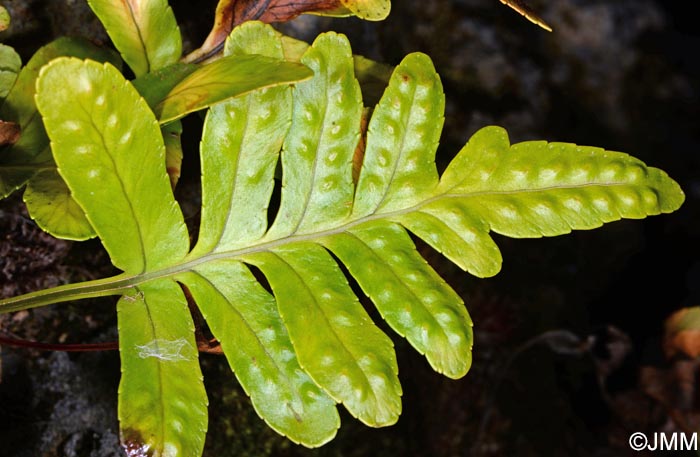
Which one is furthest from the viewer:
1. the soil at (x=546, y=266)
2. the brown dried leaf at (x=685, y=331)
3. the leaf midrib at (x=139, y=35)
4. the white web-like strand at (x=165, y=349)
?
the brown dried leaf at (x=685, y=331)

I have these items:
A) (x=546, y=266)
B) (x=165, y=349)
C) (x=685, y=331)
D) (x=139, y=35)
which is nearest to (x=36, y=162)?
(x=139, y=35)

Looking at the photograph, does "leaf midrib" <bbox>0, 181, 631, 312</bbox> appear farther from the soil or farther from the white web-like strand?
the soil

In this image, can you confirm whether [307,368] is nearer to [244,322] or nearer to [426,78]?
[244,322]

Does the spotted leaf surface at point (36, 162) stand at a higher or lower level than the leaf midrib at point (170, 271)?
higher

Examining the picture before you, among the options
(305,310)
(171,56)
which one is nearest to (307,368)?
(305,310)

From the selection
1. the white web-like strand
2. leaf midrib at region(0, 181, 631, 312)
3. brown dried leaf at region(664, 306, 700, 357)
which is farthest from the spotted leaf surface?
brown dried leaf at region(664, 306, 700, 357)

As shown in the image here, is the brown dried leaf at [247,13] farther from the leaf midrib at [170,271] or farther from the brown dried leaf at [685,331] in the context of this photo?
the brown dried leaf at [685,331]

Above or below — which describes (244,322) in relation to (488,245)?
below

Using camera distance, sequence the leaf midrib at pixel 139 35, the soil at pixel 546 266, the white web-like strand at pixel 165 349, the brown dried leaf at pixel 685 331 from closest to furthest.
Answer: the white web-like strand at pixel 165 349, the leaf midrib at pixel 139 35, the soil at pixel 546 266, the brown dried leaf at pixel 685 331

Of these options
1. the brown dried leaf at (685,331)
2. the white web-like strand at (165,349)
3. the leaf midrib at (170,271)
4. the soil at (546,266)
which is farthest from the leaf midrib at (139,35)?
the brown dried leaf at (685,331)
